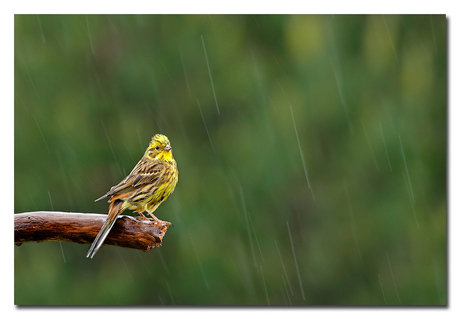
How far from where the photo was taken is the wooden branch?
3.05m

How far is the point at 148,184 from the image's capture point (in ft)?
10.3

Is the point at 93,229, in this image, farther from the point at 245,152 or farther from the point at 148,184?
the point at 245,152

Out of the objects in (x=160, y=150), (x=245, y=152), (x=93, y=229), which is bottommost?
(x=93, y=229)

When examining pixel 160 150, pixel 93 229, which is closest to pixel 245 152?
pixel 160 150

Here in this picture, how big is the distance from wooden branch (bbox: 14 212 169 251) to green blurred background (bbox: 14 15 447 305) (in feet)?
5.41

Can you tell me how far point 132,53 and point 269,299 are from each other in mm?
2652

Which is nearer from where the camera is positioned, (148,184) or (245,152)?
(148,184)

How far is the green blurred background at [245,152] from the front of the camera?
5.00 metres

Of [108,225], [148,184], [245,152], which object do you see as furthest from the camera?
[245,152]

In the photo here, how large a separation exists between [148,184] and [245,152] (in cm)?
259

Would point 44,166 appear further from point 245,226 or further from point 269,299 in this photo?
point 269,299

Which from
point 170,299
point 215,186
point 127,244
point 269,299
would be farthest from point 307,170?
point 127,244

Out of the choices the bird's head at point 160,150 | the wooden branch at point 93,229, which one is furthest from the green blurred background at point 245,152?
the bird's head at point 160,150

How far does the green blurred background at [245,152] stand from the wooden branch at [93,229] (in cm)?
165
